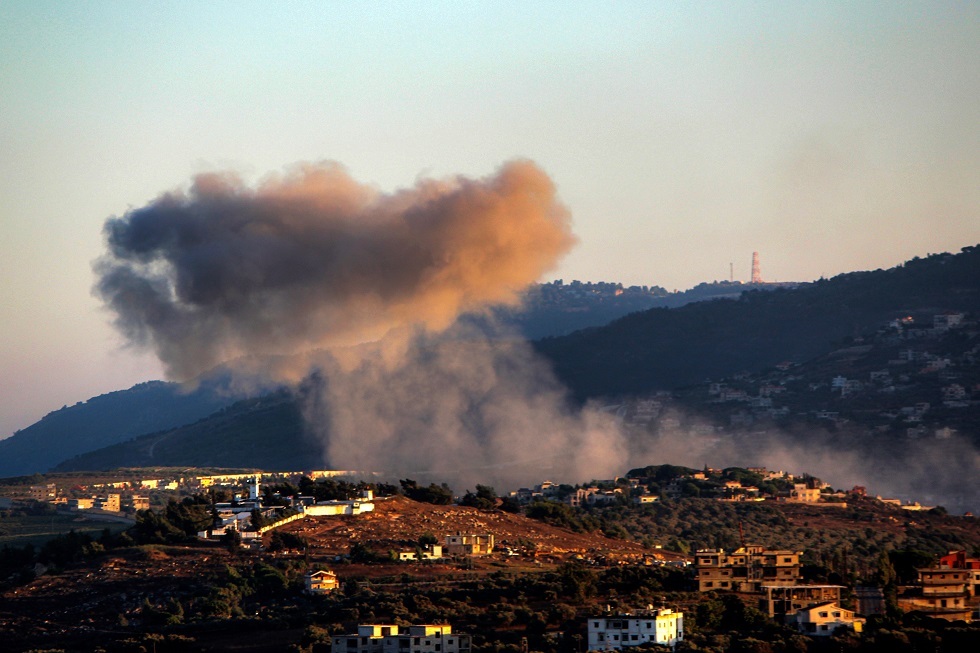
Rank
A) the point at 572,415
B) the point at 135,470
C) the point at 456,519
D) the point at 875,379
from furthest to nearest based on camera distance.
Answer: the point at 572,415 → the point at 875,379 → the point at 135,470 → the point at 456,519

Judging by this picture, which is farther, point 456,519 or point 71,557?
point 456,519

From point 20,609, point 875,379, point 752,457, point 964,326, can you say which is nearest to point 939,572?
point 20,609

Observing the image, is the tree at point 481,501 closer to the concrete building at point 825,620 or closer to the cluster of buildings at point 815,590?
Result: the cluster of buildings at point 815,590

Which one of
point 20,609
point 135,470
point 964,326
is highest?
point 964,326

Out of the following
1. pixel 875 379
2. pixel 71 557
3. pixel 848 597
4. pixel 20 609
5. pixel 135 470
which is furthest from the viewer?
pixel 875 379

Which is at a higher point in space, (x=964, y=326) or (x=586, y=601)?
(x=964, y=326)

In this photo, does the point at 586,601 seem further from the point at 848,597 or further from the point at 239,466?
the point at 239,466

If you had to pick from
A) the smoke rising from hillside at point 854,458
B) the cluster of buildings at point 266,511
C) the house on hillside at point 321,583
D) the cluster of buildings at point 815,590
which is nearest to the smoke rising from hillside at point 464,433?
the smoke rising from hillside at point 854,458
